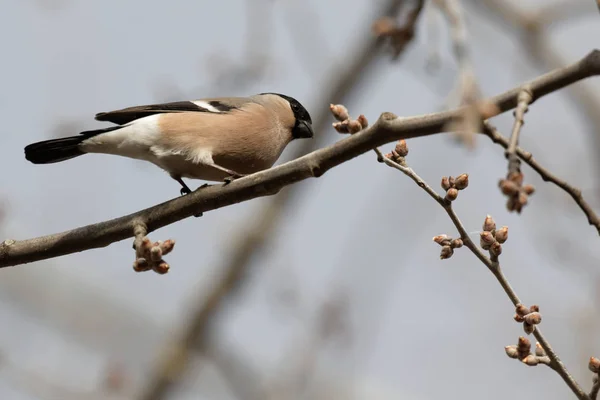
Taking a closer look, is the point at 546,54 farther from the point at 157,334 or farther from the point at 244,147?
the point at 157,334

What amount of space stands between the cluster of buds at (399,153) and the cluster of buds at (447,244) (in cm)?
34

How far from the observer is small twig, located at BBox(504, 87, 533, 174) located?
6.70 ft

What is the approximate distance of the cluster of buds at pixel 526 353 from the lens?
2.84 metres

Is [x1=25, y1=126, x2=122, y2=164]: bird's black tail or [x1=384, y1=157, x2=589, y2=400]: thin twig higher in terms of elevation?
[x1=25, y1=126, x2=122, y2=164]: bird's black tail

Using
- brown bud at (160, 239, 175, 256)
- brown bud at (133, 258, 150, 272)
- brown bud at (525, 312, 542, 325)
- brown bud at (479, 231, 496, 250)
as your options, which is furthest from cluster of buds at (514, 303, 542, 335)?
brown bud at (133, 258, 150, 272)

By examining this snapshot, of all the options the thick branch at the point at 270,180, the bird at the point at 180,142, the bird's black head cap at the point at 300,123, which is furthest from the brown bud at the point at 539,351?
A: the bird's black head cap at the point at 300,123

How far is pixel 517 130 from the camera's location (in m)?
2.09

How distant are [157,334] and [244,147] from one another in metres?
5.37

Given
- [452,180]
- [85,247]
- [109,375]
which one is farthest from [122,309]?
[452,180]

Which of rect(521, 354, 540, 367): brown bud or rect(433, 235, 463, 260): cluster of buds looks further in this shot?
rect(433, 235, 463, 260): cluster of buds

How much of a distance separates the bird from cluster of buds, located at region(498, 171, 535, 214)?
2.66 m

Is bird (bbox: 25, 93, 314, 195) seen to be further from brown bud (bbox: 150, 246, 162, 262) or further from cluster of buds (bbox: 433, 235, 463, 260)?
cluster of buds (bbox: 433, 235, 463, 260)

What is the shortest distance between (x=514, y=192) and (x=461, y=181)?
0.95 m

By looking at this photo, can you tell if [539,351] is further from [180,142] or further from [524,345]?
[180,142]
